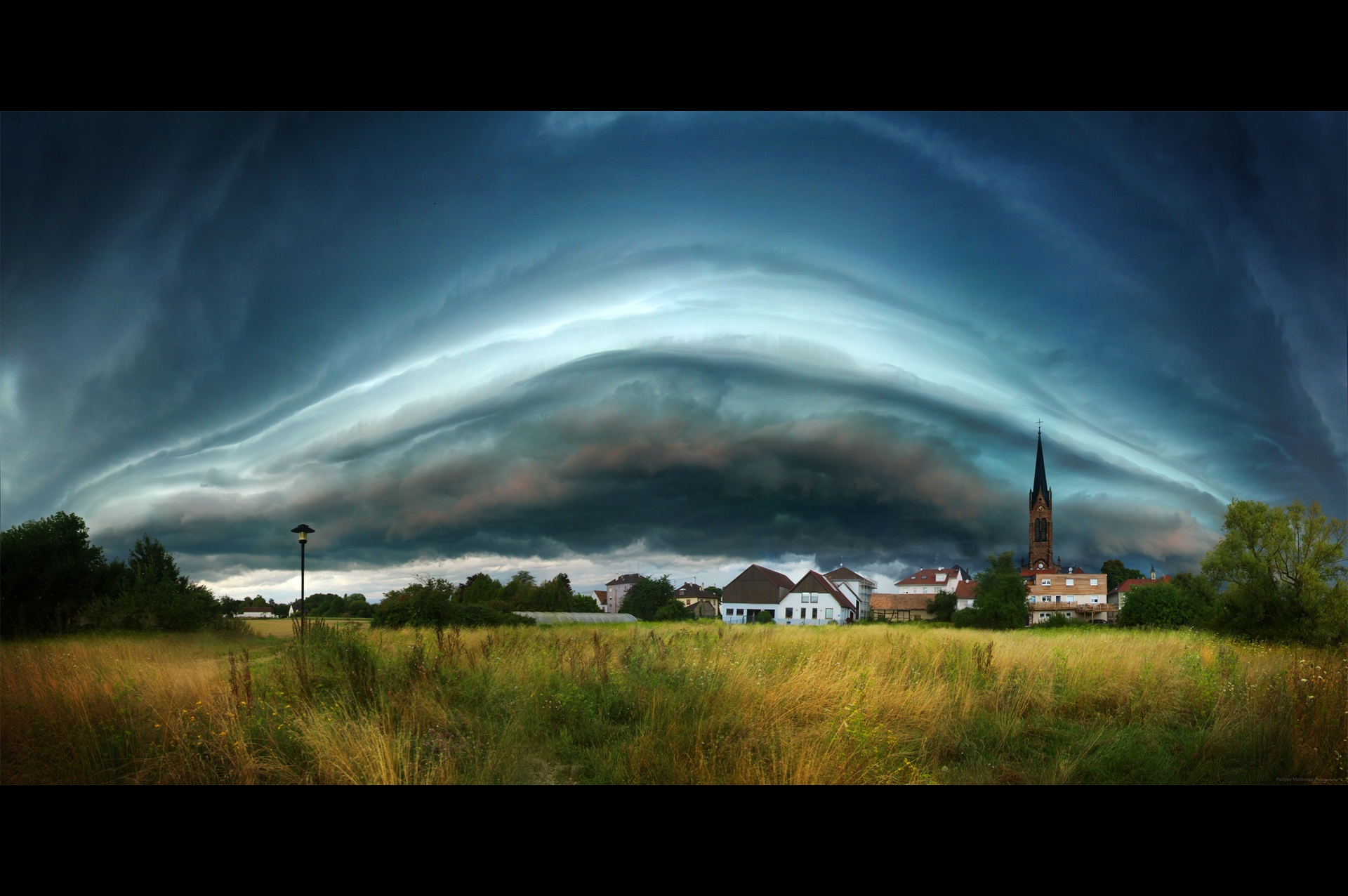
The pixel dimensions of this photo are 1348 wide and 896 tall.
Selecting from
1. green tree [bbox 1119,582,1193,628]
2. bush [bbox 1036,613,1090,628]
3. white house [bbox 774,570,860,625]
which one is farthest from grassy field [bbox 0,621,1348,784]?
green tree [bbox 1119,582,1193,628]

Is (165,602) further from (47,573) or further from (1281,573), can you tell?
(1281,573)

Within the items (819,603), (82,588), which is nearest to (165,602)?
(82,588)

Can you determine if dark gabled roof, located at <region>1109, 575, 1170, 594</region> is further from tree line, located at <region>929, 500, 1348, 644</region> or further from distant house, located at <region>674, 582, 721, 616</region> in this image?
distant house, located at <region>674, 582, 721, 616</region>

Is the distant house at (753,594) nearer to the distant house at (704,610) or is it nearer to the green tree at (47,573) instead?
the distant house at (704,610)

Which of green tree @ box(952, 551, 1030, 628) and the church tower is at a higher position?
the church tower
